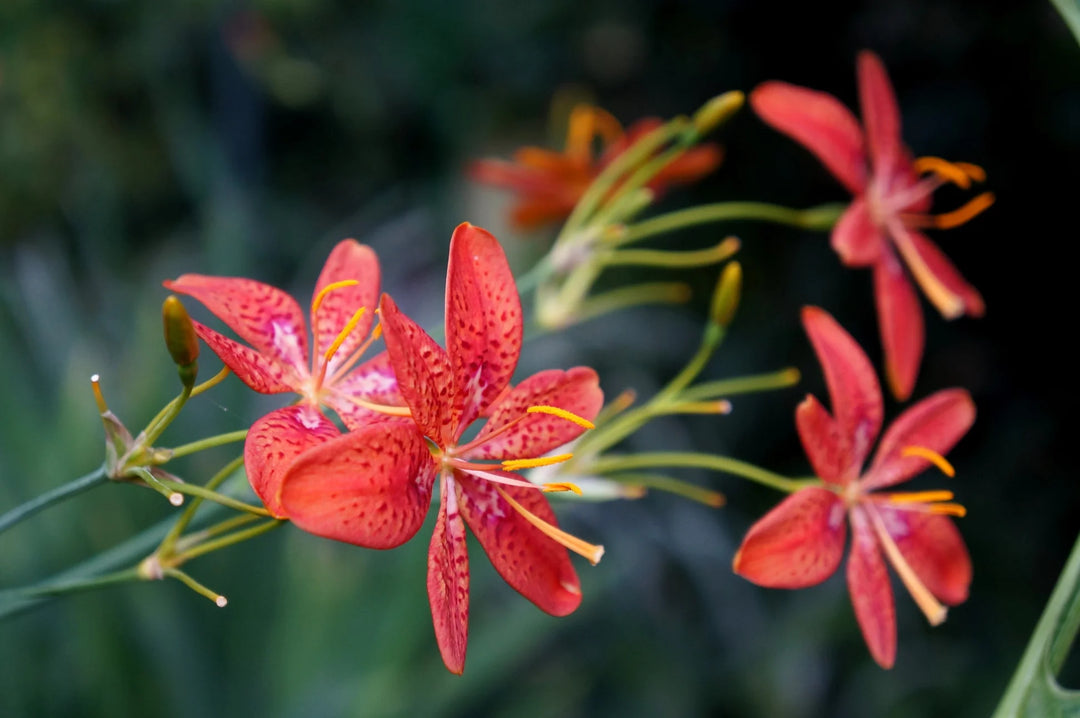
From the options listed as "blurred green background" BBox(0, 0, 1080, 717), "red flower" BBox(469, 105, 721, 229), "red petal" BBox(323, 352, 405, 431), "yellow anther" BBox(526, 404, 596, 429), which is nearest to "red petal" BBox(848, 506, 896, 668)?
"yellow anther" BBox(526, 404, 596, 429)

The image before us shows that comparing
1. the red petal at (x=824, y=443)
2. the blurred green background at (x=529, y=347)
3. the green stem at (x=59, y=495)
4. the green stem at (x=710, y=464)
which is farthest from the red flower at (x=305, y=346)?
the blurred green background at (x=529, y=347)

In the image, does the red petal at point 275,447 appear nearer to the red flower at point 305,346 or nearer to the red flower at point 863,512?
the red flower at point 305,346

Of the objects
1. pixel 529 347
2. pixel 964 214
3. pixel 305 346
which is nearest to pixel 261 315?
pixel 305 346

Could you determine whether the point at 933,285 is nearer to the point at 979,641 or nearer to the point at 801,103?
the point at 801,103

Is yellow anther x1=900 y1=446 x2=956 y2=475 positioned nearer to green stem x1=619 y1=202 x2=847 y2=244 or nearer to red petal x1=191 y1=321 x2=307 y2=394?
green stem x1=619 y1=202 x2=847 y2=244

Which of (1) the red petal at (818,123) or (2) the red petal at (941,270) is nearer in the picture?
(1) the red petal at (818,123)

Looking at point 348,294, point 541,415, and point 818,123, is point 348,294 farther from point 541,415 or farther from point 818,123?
point 818,123

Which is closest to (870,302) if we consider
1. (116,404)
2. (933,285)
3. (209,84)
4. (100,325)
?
(933,285)
